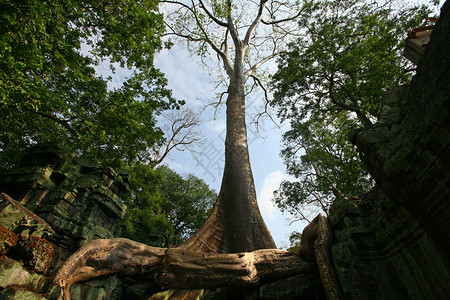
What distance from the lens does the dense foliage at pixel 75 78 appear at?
13.9 feet

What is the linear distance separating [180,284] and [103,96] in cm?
670

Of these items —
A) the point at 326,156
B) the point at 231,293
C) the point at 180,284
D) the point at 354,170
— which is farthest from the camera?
the point at 326,156

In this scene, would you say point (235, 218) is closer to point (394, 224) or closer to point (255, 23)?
point (394, 224)

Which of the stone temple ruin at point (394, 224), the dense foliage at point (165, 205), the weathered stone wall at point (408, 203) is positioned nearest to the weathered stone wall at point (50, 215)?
the stone temple ruin at point (394, 224)

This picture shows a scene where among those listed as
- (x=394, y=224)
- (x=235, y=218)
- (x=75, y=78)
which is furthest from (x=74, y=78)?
(x=394, y=224)

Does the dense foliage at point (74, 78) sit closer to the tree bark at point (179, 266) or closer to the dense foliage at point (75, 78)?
the dense foliage at point (75, 78)

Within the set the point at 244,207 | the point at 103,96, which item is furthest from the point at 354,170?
the point at 103,96

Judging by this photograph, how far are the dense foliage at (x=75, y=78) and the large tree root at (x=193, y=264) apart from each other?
153 inches

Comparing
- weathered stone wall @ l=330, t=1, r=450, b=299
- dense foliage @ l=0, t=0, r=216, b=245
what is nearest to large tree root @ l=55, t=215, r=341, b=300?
weathered stone wall @ l=330, t=1, r=450, b=299

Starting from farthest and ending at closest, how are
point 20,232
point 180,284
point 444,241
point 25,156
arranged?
point 25,156 < point 20,232 < point 180,284 < point 444,241

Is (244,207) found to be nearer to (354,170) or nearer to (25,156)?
(25,156)

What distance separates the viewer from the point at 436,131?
1.18 metres

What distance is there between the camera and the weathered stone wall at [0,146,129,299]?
2875 mm

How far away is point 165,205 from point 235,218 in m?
17.5
